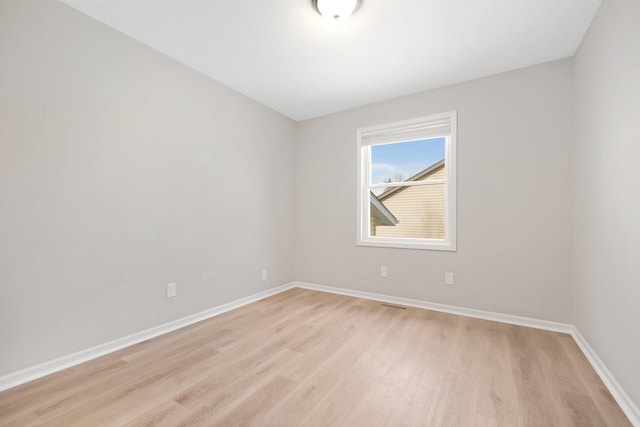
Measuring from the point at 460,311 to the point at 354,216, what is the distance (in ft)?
5.34

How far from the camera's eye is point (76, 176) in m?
1.88

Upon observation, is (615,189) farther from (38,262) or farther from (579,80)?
(38,262)

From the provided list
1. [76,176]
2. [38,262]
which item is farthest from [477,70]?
[38,262]

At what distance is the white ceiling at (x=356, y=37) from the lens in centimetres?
186

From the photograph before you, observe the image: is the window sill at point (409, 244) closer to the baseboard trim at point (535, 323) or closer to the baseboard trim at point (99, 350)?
the baseboard trim at point (535, 323)

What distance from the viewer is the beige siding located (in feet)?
10.2

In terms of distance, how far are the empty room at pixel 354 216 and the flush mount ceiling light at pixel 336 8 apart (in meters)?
0.01

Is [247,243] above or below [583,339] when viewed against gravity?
above

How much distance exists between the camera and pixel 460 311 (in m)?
2.83

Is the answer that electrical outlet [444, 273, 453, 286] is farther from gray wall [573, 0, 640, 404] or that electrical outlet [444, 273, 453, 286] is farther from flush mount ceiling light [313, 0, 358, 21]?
flush mount ceiling light [313, 0, 358, 21]

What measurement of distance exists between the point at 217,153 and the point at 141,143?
30.0 inches

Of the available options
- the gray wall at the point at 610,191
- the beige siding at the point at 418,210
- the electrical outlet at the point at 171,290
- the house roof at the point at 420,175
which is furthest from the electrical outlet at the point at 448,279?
the electrical outlet at the point at 171,290

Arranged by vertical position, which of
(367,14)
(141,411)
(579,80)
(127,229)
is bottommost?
(141,411)

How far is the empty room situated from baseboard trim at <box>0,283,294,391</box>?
0.01 metres
